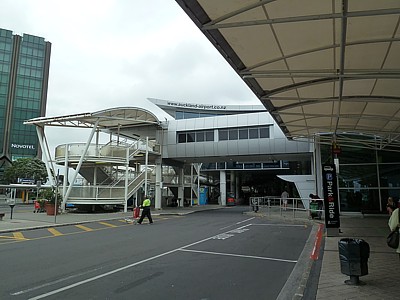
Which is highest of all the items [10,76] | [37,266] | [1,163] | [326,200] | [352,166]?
[10,76]

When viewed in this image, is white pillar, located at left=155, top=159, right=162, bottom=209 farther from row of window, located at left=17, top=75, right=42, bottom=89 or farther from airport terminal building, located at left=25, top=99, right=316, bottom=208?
row of window, located at left=17, top=75, right=42, bottom=89

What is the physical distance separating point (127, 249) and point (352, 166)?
17.0m

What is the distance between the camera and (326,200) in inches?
506

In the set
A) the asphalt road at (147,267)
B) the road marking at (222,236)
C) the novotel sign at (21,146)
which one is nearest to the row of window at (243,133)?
the road marking at (222,236)

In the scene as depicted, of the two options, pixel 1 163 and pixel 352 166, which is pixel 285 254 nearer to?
pixel 352 166

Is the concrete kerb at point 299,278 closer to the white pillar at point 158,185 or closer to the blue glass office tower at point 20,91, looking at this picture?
the white pillar at point 158,185

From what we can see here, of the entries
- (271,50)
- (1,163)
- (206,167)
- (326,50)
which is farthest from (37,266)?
(1,163)

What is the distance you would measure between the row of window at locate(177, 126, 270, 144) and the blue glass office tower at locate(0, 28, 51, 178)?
5949 cm

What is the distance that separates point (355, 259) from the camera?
5.96 m

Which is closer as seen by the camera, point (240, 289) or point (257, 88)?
Result: point (240, 289)

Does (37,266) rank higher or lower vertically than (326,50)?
lower

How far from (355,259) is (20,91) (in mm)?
88561

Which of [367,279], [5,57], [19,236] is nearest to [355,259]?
[367,279]

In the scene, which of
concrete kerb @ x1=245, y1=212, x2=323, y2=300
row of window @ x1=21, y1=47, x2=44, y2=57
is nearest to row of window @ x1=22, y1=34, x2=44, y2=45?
row of window @ x1=21, y1=47, x2=44, y2=57
